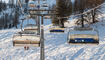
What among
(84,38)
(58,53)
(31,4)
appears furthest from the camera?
(58,53)

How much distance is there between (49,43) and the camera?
814 inches

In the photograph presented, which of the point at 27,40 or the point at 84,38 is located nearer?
the point at 84,38

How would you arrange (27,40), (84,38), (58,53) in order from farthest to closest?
(58,53) < (27,40) < (84,38)

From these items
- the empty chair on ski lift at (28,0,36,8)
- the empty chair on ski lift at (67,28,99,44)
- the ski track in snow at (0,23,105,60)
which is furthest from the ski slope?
the empty chair on ski lift at (28,0,36,8)

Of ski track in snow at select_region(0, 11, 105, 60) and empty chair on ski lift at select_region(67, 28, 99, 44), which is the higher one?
empty chair on ski lift at select_region(67, 28, 99, 44)

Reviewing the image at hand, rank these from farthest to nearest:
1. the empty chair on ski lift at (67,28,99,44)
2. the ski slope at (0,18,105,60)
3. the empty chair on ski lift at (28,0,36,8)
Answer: the ski slope at (0,18,105,60), the empty chair on ski lift at (67,28,99,44), the empty chair on ski lift at (28,0,36,8)

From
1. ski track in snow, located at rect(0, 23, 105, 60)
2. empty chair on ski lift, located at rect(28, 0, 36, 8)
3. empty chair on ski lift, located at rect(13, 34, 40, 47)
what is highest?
empty chair on ski lift, located at rect(28, 0, 36, 8)

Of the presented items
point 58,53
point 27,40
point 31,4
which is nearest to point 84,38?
point 27,40

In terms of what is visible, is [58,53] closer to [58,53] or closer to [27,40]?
[58,53]

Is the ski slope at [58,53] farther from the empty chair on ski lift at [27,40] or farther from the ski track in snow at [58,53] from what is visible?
the empty chair on ski lift at [27,40]

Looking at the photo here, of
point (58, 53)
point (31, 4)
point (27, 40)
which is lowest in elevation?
point (58, 53)

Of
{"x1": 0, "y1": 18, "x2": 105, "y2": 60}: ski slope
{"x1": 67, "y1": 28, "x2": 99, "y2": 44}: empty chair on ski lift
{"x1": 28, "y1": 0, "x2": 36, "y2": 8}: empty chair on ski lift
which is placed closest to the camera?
{"x1": 28, "y1": 0, "x2": 36, "y2": 8}: empty chair on ski lift

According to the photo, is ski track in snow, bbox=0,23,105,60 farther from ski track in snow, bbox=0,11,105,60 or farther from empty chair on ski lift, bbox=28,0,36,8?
empty chair on ski lift, bbox=28,0,36,8

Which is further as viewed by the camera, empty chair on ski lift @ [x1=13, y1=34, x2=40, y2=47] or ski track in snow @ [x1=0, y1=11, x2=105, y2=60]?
ski track in snow @ [x1=0, y1=11, x2=105, y2=60]
